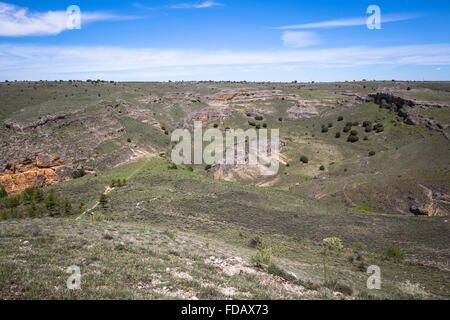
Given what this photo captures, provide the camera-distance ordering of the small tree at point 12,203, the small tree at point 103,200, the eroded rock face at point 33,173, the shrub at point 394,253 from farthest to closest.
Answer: the eroded rock face at point 33,173 < the small tree at point 12,203 < the small tree at point 103,200 < the shrub at point 394,253

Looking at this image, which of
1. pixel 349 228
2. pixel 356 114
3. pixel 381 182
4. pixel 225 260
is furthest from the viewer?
pixel 356 114

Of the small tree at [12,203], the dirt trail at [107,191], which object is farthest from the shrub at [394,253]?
the small tree at [12,203]

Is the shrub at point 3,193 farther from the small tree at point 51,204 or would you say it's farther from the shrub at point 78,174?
the small tree at point 51,204

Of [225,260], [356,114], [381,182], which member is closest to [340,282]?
[225,260]

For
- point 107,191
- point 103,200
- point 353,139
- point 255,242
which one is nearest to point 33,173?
point 107,191

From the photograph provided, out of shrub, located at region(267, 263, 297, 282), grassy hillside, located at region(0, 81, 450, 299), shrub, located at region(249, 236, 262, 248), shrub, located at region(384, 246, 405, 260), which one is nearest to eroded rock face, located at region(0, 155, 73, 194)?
grassy hillside, located at region(0, 81, 450, 299)

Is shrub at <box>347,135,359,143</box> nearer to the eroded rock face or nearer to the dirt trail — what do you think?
the dirt trail
